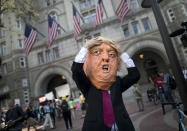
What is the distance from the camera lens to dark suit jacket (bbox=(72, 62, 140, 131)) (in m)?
2.02

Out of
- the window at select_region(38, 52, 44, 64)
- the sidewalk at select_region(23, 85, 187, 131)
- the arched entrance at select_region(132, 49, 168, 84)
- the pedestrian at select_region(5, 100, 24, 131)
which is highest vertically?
the window at select_region(38, 52, 44, 64)

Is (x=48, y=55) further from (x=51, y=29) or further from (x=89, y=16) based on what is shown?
(x=89, y=16)

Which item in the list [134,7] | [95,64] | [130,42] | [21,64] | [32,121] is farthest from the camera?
[21,64]

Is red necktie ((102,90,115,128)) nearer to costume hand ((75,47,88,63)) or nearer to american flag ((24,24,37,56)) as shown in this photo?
costume hand ((75,47,88,63))

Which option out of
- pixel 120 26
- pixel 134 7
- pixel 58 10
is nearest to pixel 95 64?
pixel 120 26

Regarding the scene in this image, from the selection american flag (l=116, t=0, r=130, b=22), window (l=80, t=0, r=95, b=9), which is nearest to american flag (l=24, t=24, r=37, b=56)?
american flag (l=116, t=0, r=130, b=22)

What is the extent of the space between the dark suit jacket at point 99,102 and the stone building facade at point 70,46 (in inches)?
481

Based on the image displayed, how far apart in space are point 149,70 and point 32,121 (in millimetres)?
16602

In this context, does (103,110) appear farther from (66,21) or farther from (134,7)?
(66,21)

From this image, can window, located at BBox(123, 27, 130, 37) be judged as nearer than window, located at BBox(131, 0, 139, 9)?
Yes

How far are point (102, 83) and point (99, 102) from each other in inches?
12.4

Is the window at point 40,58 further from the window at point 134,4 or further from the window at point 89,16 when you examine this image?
the window at point 134,4

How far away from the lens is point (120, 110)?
216 cm

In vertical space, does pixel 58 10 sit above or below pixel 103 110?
above
